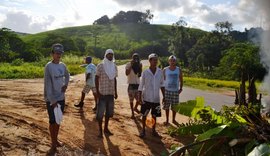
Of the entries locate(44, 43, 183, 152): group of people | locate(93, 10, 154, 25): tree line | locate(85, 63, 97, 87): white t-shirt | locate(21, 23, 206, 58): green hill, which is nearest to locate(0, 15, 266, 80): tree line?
locate(21, 23, 206, 58): green hill

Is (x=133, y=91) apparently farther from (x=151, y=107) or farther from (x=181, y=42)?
(x=181, y=42)

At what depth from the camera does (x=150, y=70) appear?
7.55m

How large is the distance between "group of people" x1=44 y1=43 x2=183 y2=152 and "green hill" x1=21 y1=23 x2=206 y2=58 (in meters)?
65.7

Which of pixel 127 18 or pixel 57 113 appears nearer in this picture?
pixel 57 113

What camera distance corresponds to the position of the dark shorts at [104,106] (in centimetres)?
714

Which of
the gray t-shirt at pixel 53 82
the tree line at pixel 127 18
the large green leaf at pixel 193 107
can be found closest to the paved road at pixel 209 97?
the gray t-shirt at pixel 53 82

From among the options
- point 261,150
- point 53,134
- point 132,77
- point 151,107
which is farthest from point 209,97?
point 261,150

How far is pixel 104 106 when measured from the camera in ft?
23.6

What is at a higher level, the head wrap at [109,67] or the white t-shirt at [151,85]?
the head wrap at [109,67]

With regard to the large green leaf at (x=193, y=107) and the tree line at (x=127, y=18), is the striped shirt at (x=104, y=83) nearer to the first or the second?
the large green leaf at (x=193, y=107)

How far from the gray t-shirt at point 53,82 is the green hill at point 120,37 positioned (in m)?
68.4

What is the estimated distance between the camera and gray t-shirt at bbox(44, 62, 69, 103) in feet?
19.4

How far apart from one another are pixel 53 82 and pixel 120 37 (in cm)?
10553

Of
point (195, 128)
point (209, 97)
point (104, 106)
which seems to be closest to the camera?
point (195, 128)
